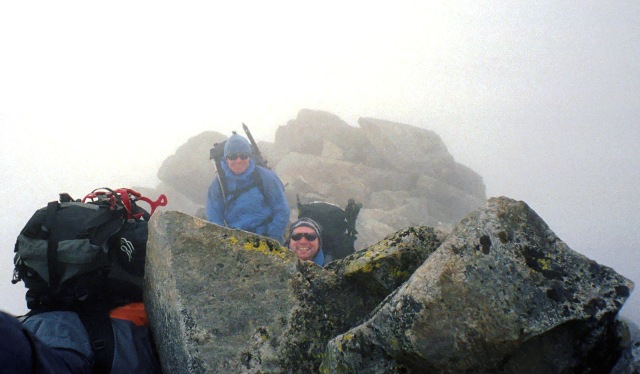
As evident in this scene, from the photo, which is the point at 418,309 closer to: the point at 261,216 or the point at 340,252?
the point at 261,216

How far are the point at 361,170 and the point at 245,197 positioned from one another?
1908 inches

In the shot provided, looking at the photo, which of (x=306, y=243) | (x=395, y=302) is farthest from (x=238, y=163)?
(x=395, y=302)

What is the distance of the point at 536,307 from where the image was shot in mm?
3123

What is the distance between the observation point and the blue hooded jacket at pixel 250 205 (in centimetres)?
1173

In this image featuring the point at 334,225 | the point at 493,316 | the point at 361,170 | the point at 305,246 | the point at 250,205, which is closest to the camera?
the point at 493,316

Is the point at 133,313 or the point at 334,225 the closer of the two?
the point at 133,313

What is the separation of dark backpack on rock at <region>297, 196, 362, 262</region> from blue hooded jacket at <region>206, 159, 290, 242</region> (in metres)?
1.84

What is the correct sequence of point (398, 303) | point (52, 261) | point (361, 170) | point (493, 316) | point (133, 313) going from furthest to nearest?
point (361, 170) → point (133, 313) → point (52, 261) → point (398, 303) → point (493, 316)

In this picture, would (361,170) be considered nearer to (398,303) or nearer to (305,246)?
(305,246)

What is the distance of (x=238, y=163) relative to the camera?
38.7 ft

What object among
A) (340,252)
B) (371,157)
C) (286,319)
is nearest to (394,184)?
(371,157)

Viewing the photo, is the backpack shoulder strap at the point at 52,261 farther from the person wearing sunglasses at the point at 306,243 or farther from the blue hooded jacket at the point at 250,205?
the blue hooded jacket at the point at 250,205

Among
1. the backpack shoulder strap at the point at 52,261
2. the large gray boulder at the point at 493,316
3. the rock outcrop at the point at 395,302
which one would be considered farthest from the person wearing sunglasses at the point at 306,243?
the backpack shoulder strap at the point at 52,261

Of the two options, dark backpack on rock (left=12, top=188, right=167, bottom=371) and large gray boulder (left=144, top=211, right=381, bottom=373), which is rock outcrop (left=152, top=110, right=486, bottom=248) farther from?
dark backpack on rock (left=12, top=188, right=167, bottom=371)
